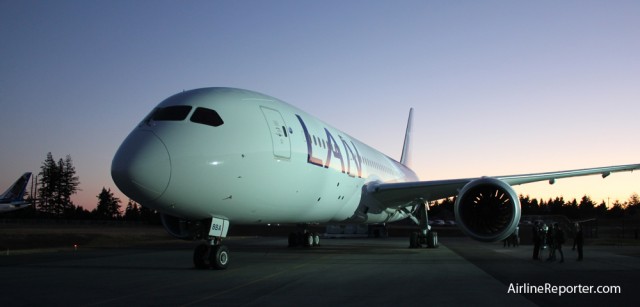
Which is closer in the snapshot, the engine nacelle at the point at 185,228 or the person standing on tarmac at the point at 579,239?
the engine nacelle at the point at 185,228

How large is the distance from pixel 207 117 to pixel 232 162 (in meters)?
1.08

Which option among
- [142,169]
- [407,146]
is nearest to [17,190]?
[407,146]

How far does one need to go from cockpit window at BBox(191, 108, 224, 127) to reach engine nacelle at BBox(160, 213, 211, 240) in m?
2.01

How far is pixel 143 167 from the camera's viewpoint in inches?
368

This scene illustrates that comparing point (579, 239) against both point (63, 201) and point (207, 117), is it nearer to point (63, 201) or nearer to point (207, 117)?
point (207, 117)

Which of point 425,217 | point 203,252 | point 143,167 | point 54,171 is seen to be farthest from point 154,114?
point 54,171

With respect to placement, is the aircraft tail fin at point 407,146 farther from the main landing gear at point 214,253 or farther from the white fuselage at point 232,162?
the main landing gear at point 214,253

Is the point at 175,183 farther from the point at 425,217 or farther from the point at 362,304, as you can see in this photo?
the point at 425,217

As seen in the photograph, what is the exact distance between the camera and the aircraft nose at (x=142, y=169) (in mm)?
9383

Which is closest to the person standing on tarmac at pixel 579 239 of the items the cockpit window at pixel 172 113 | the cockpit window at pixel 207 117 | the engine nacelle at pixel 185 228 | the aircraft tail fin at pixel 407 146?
the engine nacelle at pixel 185 228

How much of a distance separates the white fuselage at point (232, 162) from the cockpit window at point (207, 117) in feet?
0.19

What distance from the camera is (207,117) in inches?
430

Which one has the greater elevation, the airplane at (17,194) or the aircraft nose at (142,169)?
the airplane at (17,194)

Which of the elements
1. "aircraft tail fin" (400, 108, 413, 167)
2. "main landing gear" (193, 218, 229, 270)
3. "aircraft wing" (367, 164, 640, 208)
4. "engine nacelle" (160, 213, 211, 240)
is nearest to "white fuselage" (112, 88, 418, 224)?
"main landing gear" (193, 218, 229, 270)
